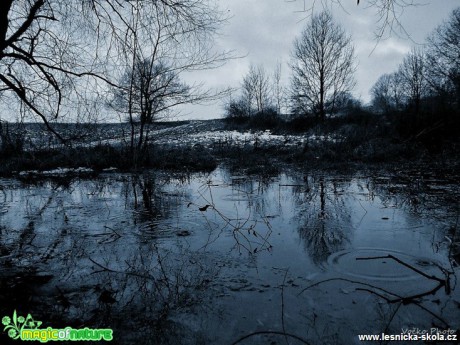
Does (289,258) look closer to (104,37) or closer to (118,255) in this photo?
(118,255)

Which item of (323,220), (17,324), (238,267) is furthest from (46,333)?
(323,220)

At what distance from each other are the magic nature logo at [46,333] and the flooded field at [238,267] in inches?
2.2

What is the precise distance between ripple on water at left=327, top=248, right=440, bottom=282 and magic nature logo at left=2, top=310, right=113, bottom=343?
2.24 metres

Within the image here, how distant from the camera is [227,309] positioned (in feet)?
8.05

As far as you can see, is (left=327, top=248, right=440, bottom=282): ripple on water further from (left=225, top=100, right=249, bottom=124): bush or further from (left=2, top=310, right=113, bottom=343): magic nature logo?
(left=225, top=100, right=249, bottom=124): bush

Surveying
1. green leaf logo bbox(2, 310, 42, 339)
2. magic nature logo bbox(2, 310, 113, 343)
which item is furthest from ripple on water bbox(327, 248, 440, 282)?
green leaf logo bbox(2, 310, 42, 339)

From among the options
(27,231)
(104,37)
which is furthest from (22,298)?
(104,37)

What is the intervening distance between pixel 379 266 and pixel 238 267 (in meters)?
1.47

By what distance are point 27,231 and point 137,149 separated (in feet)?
29.9

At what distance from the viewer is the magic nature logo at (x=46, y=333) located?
206 centimetres

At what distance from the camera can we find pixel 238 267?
3.26 metres

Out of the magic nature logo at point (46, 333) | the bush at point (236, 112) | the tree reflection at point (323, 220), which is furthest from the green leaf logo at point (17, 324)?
the bush at point (236, 112)

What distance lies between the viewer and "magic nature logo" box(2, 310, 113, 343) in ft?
6.75

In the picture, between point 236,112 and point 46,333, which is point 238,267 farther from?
point 236,112
